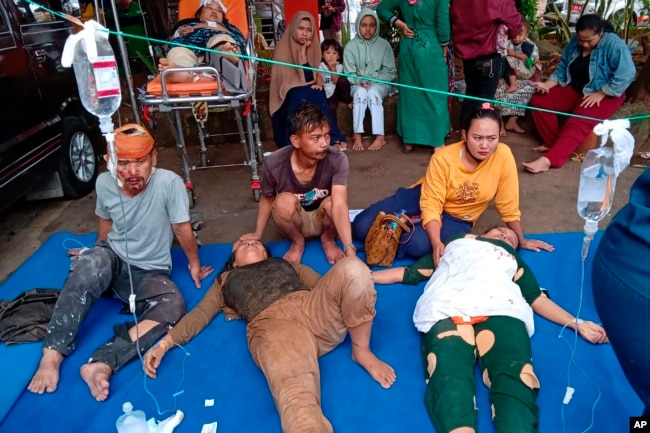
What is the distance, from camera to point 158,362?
238cm

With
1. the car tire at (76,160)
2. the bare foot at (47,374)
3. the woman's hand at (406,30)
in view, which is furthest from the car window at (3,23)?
the woman's hand at (406,30)

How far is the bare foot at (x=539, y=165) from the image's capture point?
4.57 m

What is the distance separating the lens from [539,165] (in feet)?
15.0

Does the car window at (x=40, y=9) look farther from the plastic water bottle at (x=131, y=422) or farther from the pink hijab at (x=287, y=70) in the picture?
the plastic water bottle at (x=131, y=422)

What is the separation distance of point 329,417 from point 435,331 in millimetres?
612

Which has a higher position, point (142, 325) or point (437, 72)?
point (437, 72)

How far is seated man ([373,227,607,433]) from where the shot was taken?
1.97 metres

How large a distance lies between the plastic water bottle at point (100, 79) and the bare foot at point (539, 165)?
12.2ft

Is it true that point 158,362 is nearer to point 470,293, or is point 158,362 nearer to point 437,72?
point 470,293

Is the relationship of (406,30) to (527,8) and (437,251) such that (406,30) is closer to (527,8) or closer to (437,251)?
(527,8)

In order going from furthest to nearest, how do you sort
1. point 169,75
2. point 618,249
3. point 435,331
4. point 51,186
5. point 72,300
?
point 51,186, point 169,75, point 72,300, point 435,331, point 618,249

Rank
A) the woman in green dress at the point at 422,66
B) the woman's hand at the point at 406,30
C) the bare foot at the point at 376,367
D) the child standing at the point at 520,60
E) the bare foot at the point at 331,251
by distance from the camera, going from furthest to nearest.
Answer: the child standing at the point at 520,60, the woman's hand at the point at 406,30, the woman in green dress at the point at 422,66, the bare foot at the point at 331,251, the bare foot at the point at 376,367

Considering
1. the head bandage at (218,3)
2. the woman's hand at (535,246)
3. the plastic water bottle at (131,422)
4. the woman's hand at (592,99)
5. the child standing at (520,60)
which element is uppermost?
the head bandage at (218,3)

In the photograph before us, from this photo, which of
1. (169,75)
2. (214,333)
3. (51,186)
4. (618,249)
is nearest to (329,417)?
(214,333)
